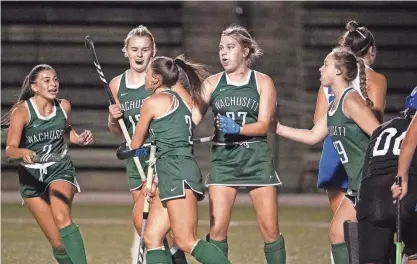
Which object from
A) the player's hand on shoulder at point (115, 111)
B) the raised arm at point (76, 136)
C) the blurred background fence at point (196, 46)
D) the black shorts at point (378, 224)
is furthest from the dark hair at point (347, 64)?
the blurred background fence at point (196, 46)

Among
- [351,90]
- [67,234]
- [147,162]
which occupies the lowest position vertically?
[67,234]

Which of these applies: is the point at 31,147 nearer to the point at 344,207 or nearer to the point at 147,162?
the point at 147,162

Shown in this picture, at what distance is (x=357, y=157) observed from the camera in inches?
288

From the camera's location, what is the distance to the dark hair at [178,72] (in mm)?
7625

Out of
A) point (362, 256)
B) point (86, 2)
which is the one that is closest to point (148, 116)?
point (362, 256)

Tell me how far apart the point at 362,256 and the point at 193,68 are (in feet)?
6.58

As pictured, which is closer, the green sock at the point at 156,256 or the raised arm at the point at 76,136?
the green sock at the point at 156,256

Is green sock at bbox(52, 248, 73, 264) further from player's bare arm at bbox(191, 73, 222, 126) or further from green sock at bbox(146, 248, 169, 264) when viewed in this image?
player's bare arm at bbox(191, 73, 222, 126)

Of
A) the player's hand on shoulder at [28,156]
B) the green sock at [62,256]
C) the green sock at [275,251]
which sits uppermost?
the player's hand on shoulder at [28,156]

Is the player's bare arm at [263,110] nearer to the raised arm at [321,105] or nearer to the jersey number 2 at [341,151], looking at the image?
the raised arm at [321,105]

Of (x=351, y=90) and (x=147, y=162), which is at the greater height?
(x=351, y=90)

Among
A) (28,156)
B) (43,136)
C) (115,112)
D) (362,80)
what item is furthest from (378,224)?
(43,136)

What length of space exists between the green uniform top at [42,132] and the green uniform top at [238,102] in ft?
4.21

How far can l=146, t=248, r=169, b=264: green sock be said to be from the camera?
757 cm
